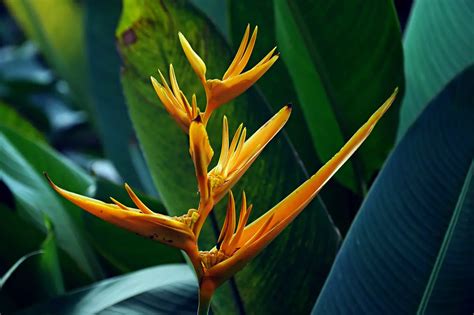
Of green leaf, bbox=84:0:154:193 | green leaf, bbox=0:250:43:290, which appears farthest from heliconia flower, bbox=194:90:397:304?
green leaf, bbox=84:0:154:193

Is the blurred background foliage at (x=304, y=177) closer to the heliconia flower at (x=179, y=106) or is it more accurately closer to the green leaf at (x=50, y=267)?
the green leaf at (x=50, y=267)

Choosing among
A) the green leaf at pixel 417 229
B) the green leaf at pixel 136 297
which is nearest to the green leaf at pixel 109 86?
the green leaf at pixel 136 297

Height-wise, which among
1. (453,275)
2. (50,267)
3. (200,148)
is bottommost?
(453,275)

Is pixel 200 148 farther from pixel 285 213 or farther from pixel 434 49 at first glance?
pixel 434 49

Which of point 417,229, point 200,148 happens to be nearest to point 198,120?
point 200,148

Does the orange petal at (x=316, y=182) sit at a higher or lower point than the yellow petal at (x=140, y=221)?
lower

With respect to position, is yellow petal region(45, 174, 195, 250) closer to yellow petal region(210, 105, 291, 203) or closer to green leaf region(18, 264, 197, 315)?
yellow petal region(210, 105, 291, 203)

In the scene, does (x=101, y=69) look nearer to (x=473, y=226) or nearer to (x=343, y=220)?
(x=343, y=220)
